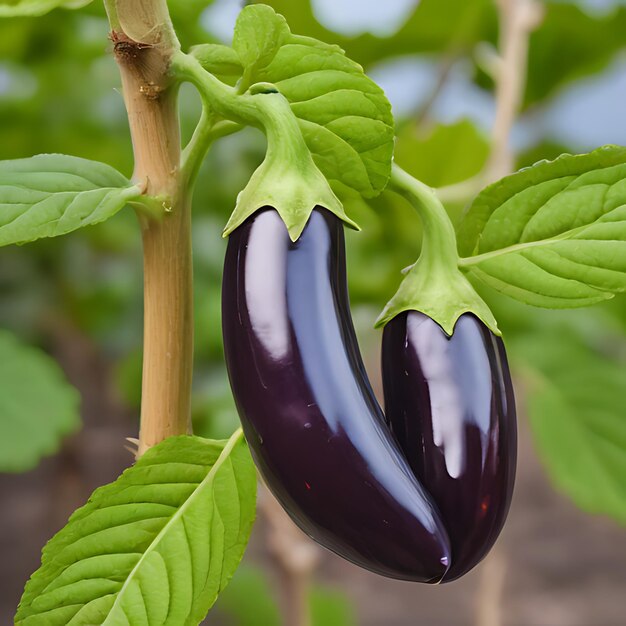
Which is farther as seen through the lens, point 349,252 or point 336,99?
point 349,252

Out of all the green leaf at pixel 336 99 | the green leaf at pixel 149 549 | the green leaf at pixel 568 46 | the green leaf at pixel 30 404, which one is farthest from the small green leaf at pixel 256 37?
the green leaf at pixel 568 46

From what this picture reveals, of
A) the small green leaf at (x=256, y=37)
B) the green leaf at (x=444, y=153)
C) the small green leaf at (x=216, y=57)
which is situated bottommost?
the small green leaf at (x=256, y=37)

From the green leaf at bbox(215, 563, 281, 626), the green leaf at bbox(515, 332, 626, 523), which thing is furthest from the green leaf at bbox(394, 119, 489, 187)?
the green leaf at bbox(215, 563, 281, 626)

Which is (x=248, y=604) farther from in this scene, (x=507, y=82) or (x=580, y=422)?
(x=507, y=82)

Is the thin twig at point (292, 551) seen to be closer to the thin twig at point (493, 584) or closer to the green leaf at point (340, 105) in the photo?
the thin twig at point (493, 584)

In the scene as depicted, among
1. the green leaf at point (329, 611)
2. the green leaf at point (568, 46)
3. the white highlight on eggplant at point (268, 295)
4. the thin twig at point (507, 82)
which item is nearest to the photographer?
the white highlight on eggplant at point (268, 295)

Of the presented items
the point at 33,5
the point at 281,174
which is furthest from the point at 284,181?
the point at 33,5
